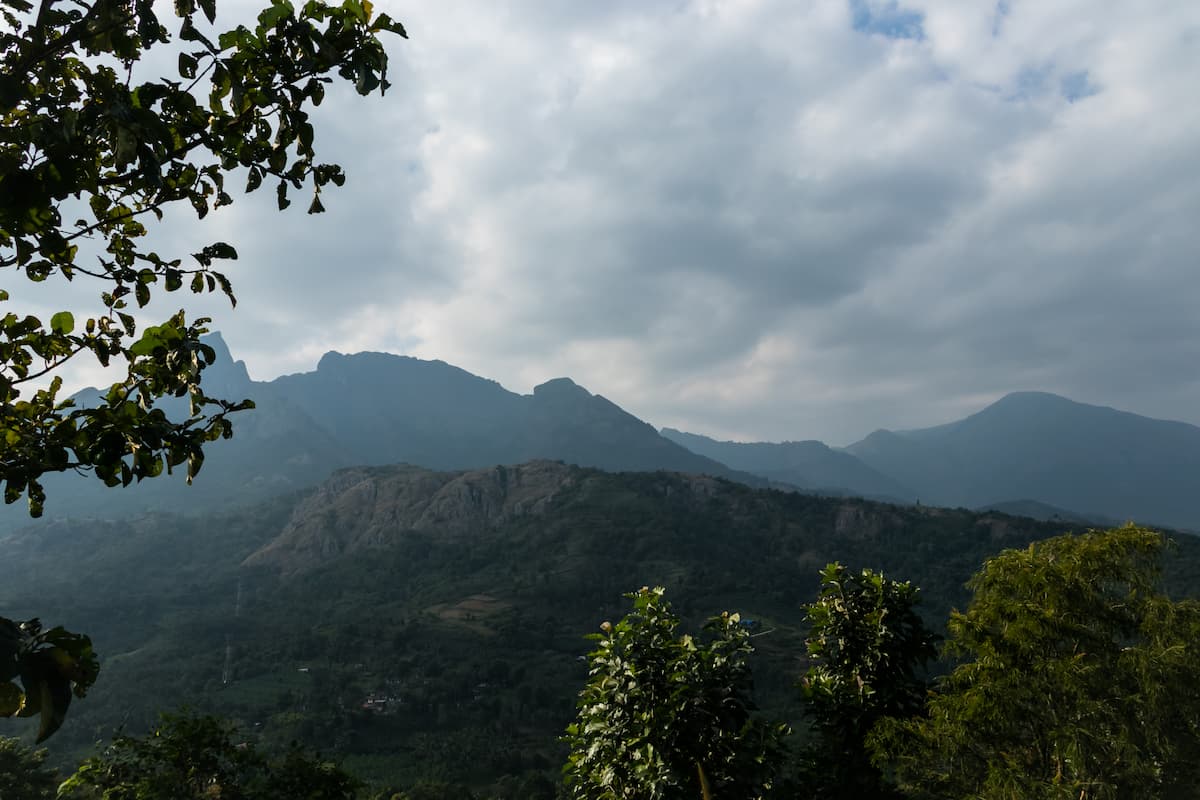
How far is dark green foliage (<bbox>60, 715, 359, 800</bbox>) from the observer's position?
38.4 feet

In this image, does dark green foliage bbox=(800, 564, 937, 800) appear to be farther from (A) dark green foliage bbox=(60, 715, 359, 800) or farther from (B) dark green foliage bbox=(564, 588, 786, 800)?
(A) dark green foliage bbox=(60, 715, 359, 800)

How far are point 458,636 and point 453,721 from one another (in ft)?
95.3

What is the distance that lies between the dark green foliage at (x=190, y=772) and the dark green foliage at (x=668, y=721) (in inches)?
339

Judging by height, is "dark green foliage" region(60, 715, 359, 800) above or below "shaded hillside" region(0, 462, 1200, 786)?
above

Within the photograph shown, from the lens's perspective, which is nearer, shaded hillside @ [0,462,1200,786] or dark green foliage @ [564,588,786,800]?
dark green foliage @ [564,588,786,800]

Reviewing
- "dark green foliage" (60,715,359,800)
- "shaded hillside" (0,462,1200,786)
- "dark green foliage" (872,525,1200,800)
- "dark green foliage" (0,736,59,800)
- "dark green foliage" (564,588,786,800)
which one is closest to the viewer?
"dark green foliage" (564,588,786,800)

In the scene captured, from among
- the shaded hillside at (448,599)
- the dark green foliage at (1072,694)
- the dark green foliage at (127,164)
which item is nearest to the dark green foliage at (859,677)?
the dark green foliage at (1072,694)

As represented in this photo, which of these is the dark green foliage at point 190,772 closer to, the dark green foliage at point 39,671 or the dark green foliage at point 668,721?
the dark green foliage at point 668,721

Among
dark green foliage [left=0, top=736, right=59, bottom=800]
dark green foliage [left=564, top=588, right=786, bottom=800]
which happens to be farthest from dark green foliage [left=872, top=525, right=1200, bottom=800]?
dark green foliage [left=0, top=736, right=59, bottom=800]

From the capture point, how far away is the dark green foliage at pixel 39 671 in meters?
2.36

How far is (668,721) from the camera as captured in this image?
6891 millimetres

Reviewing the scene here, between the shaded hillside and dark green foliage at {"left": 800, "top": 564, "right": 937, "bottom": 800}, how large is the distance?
76940 millimetres

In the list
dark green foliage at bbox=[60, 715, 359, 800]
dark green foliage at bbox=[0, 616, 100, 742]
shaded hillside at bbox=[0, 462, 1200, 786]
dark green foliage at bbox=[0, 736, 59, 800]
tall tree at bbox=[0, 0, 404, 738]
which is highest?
tall tree at bbox=[0, 0, 404, 738]

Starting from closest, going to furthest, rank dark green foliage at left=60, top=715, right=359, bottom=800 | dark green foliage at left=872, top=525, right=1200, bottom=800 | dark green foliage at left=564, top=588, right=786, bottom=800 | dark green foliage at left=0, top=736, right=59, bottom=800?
dark green foliage at left=564, top=588, right=786, bottom=800 → dark green foliage at left=872, top=525, right=1200, bottom=800 → dark green foliage at left=60, top=715, right=359, bottom=800 → dark green foliage at left=0, top=736, right=59, bottom=800
